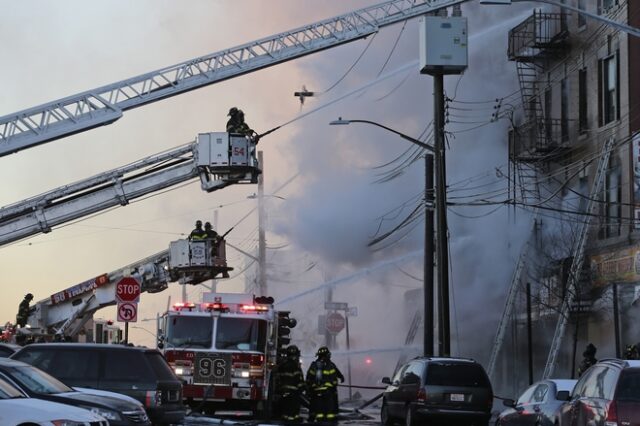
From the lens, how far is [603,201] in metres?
32.6

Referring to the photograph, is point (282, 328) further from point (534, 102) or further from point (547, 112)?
point (547, 112)

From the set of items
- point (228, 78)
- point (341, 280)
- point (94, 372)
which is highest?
point (228, 78)

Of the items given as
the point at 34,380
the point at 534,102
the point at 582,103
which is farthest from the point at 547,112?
the point at 34,380

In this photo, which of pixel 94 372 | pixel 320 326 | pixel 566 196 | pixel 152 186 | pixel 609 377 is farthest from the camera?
pixel 320 326

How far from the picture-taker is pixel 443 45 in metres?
29.5

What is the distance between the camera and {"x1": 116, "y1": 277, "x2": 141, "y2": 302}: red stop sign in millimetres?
24016

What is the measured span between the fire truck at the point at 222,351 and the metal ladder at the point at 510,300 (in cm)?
1349

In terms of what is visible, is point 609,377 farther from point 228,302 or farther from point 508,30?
point 508,30

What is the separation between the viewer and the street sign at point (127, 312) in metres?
24.0

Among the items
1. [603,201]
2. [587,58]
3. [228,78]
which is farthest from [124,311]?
[587,58]

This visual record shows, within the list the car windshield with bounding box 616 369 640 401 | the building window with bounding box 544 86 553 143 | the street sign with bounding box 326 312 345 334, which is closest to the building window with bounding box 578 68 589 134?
the building window with bounding box 544 86 553 143

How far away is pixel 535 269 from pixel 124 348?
2229 centimetres

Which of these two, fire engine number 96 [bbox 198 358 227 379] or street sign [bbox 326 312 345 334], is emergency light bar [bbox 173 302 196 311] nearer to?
fire engine number 96 [bbox 198 358 227 379]

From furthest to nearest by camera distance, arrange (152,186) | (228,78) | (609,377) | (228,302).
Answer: (228,78)
(152,186)
(228,302)
(609,377)
